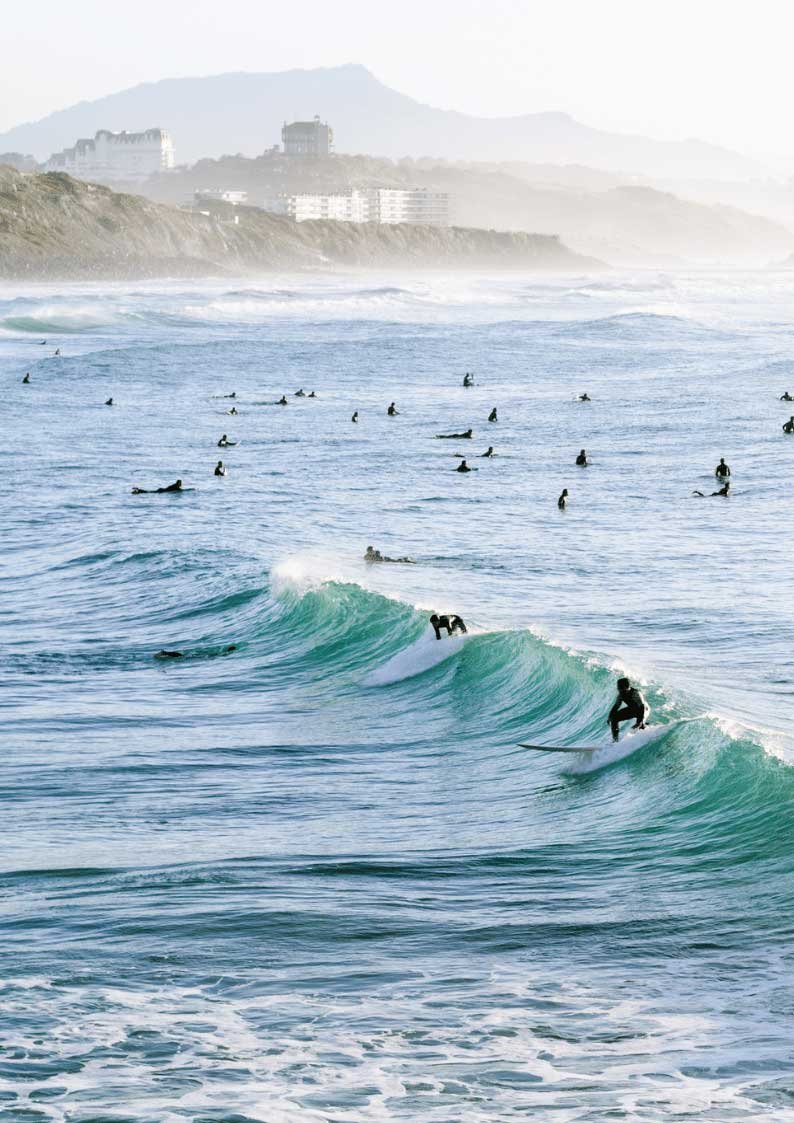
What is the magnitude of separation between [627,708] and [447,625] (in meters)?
5.74

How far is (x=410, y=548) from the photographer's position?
33.9 metres

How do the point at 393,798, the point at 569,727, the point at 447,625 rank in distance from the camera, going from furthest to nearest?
the point at 447,625, the point at 569,727, the point at 393,798

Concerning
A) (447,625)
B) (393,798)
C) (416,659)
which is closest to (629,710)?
(393,798)

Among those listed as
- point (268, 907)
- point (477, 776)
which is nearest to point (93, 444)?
point (477, 776)

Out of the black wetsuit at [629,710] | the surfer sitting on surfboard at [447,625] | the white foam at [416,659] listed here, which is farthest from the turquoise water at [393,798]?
the black wetsuit at [629,710]

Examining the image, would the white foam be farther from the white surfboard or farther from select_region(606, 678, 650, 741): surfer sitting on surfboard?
select_region(606, 678, 650, 741): surfer sitting on surfboard

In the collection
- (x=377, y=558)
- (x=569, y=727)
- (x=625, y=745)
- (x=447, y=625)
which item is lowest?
(x=569, y=727)

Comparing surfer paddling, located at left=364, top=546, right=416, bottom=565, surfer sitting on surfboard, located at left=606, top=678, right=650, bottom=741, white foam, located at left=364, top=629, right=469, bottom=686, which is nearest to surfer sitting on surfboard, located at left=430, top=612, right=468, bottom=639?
white foam, located at left=364, top=629, right=469, bottom=686

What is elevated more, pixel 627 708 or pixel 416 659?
pixel 627 708

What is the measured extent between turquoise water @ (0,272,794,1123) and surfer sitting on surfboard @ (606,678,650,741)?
0.34m

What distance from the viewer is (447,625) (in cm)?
2406

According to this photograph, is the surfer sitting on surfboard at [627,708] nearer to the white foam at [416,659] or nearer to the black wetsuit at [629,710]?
the black wetsuit at [629,710]

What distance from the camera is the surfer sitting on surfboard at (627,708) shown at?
18.5 m

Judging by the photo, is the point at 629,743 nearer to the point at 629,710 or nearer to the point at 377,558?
the point at 629,710
